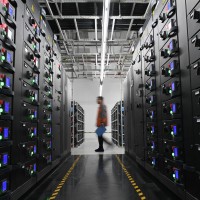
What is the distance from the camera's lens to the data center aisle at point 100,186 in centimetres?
373

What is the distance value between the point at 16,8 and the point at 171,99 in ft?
8.50

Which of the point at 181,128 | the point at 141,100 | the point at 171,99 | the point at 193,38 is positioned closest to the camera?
the point at 193,38

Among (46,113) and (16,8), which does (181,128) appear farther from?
(46,113)

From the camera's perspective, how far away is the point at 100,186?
4398mm

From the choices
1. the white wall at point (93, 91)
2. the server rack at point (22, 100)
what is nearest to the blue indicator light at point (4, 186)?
the server rack at point (22, 100)

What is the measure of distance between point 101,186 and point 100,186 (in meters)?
0.02

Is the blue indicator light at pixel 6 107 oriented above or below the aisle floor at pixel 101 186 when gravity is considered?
above

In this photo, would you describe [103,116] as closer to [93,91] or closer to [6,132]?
[6,132]

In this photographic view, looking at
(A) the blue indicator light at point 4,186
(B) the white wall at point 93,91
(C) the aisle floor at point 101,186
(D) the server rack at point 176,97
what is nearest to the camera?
(D) the server rack at point 176,97

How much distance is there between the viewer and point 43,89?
5199 mm

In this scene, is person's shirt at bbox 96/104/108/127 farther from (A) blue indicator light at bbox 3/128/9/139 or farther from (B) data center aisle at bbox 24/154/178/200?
(A) blue indicator light at bbox 3/128/9/139

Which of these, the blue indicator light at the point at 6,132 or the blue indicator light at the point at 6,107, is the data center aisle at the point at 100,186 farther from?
the blue indicator light at the point at 6,107

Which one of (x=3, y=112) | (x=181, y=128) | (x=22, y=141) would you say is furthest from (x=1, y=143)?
(x=181, y=128)

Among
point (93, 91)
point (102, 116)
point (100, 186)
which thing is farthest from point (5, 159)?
point (93, 91)
